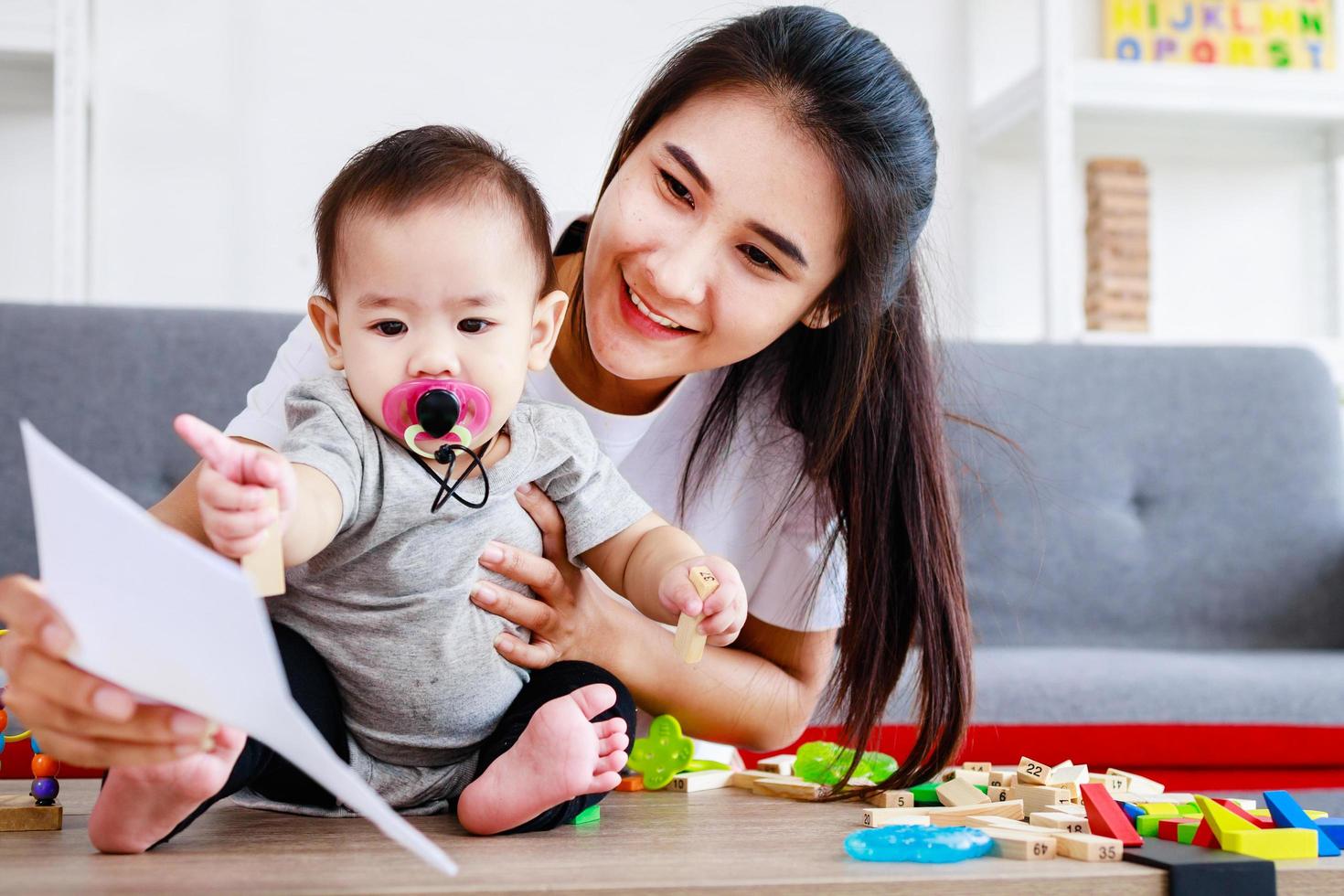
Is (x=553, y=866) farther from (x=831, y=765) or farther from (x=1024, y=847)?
(x=831, y=765)

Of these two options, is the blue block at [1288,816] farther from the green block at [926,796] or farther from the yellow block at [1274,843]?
the green block at [926,796]

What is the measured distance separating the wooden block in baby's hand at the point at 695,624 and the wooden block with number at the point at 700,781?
286 mm

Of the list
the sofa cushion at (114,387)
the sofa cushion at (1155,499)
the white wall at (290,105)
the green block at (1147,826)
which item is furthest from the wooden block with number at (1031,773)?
the white wall at (290,105)

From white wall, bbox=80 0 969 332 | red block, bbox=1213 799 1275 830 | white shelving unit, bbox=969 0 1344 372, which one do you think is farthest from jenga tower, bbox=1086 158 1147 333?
red block, bbox=1213 799 1275 830

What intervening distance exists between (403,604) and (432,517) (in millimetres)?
61

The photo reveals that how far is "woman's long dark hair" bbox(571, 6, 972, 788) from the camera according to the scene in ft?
3.35

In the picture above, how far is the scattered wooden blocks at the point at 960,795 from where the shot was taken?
2.79ft

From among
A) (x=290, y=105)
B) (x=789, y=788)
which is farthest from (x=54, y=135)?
(x=789, y=788)

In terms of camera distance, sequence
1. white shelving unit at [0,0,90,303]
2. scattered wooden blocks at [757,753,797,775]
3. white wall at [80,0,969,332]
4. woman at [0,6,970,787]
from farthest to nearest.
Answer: white wall at [80,0,969,332] → white shelving unit at [0,0,90,303] → scattered wooden blocks at [757,753,797,775] → woman at [0,6,970,787]

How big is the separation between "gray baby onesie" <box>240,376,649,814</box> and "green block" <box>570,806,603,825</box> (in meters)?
0.08

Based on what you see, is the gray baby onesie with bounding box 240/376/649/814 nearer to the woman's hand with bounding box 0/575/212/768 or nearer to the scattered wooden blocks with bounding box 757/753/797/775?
the woman's hand with bounding box 0/575/212/768

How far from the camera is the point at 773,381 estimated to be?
126 cm

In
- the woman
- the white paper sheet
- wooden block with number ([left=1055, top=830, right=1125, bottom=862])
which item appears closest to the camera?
the white paper sheet

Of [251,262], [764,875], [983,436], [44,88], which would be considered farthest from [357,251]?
[44,88]
